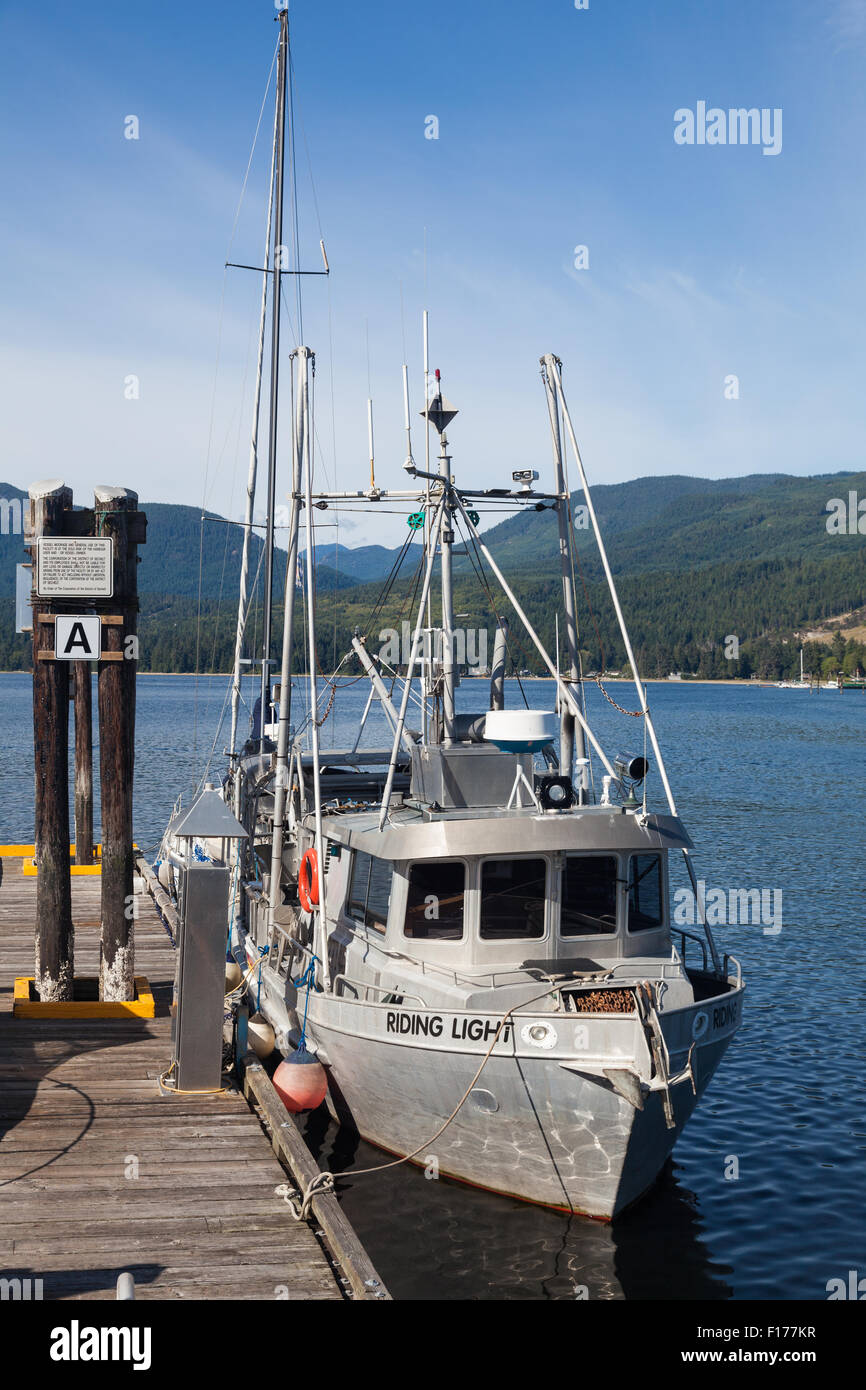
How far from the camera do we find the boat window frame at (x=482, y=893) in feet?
38.8

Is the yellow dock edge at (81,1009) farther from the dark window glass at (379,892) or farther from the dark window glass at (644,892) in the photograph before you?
the dark window glass at (644,892)

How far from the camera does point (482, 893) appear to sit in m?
11.9

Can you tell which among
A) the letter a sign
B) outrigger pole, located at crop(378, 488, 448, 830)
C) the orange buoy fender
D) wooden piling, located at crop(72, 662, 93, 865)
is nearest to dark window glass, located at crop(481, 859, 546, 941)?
outrigger pole, located at crop(378, 488, 448, 830)

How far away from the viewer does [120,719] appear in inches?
456

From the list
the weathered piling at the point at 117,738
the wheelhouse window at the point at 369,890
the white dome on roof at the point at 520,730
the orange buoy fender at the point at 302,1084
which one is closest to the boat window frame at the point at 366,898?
the wheelhouse window at the point at 369,890

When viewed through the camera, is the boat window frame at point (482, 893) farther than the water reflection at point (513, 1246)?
Yes

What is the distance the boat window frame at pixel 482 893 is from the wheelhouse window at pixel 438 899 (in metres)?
0.18

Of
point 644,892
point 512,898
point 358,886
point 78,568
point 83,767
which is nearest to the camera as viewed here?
point 78,568

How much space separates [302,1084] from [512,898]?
2817mm

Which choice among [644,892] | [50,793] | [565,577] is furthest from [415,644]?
[50,793]

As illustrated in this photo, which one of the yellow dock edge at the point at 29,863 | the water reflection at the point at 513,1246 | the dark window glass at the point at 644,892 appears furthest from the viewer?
the yellow dock edge at the point at 29,863

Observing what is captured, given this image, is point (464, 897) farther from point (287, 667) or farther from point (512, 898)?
point (287, 667)

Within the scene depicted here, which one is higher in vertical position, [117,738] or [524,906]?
[117,738]
